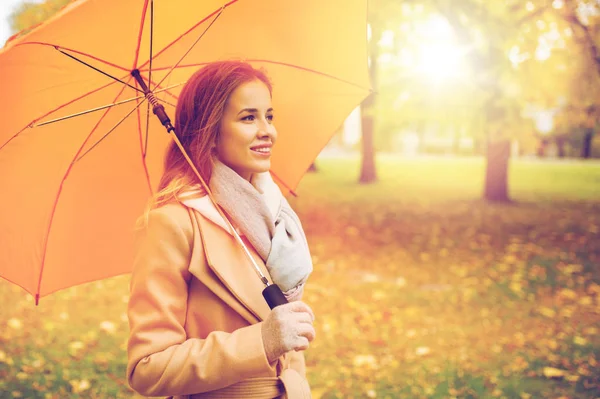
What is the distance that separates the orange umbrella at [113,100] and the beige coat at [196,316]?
737mm

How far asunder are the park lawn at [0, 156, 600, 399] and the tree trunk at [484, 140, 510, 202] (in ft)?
8.82

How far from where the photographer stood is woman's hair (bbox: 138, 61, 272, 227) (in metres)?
1.90

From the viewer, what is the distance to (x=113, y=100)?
7.50 feet

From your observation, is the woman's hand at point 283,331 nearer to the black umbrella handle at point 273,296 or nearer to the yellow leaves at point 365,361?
the black umbrella handle at point 273,296

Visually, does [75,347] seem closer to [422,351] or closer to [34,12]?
[422,351]

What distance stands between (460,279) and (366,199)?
317 inches

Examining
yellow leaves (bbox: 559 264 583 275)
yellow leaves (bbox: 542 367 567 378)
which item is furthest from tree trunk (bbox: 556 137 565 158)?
yellow leaves (bbox: 542 367 567 378)

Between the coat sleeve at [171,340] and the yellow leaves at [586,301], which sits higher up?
the coat sleeve at [171,340]

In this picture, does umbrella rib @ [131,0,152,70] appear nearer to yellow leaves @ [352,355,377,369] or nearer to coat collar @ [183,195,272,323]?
coat collar @ [183,195,272,323]

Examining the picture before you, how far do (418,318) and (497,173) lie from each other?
927 cm

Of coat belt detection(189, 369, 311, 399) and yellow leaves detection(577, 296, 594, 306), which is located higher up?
coat belt detection(189, 369, 311, 399)

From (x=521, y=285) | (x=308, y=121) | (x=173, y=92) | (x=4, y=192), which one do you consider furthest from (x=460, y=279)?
(x=4, y=192)

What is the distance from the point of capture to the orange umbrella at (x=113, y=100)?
2.04 meters

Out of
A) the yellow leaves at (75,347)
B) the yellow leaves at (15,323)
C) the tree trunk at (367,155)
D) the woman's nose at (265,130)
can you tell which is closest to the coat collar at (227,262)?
the woman's nose at (265,130)
